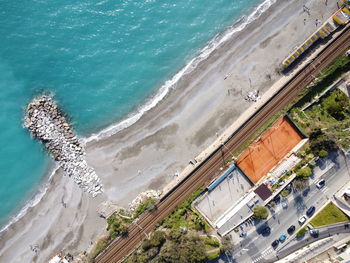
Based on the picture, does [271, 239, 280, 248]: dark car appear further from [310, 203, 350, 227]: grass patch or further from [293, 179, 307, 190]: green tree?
[293, 179, 307, 190]: green tree

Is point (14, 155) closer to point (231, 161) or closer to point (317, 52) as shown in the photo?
point (231, 161)

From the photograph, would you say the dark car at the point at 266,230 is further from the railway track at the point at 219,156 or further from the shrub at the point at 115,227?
the shrub at the point at 115,227

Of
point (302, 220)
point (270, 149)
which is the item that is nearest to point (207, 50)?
point (270, 149)

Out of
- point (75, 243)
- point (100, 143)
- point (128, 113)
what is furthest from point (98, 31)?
point (75, 243)

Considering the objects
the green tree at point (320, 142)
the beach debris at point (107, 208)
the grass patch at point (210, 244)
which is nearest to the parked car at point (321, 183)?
the green tree at point (320, 142)

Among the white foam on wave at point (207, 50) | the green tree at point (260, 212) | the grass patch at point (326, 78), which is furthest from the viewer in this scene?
the white foam on wave at point (207, 50)
